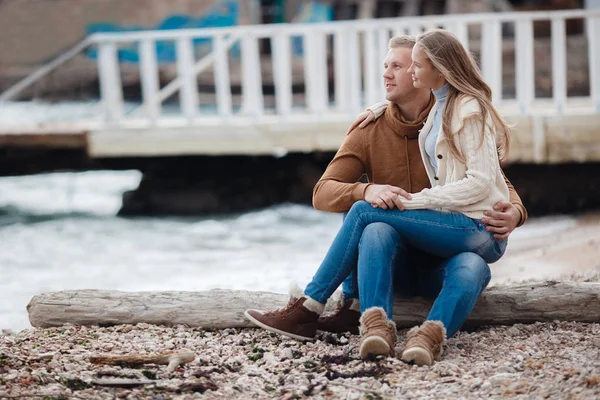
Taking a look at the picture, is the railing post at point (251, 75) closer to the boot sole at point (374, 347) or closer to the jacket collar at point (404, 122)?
the jacket collar at point (404, 122)

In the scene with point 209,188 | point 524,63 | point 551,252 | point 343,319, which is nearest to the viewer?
point 343,319

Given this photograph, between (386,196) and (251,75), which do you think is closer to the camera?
(386,196)

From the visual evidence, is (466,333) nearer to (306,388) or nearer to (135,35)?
(306,388)

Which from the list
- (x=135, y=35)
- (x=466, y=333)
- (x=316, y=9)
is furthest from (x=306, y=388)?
(x=316, y=9)

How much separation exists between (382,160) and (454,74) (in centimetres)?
51

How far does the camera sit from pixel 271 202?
35.6 feet

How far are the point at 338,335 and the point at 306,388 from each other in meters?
0.64

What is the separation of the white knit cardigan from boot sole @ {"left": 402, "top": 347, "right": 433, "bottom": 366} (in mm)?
573

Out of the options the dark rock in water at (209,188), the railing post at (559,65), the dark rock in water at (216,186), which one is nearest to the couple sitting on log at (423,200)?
the railing post at (559,65)

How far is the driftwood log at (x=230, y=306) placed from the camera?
11.9 ft

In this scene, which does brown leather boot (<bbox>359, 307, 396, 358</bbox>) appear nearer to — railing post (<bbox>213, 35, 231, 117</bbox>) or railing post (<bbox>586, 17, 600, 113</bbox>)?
railing post (<bbox>586, 17, 600, 113</bbox>)

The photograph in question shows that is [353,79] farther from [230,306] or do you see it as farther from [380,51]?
[230,306]

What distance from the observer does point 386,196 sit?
3.20m

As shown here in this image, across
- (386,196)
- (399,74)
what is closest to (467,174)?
(386,196)
